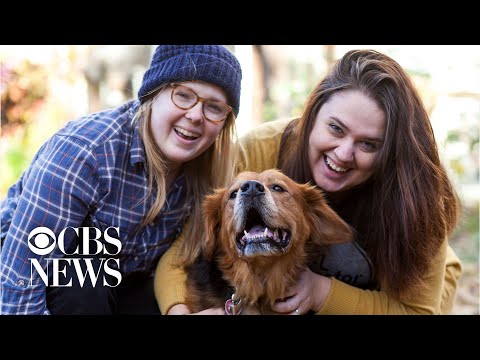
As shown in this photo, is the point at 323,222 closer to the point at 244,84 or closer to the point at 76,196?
the point at 244,84

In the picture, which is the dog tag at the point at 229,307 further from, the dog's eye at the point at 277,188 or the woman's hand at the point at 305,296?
the dog's eye at the point at 277,188

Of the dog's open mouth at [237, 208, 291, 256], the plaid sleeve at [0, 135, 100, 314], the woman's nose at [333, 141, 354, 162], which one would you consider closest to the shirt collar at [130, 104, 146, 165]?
the plaid sleeve at [0, 135, 100, 314]

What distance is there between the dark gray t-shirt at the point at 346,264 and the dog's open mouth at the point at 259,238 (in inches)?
12.6

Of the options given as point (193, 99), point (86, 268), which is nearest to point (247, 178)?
point (193, 99)

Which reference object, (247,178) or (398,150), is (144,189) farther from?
(398,150)

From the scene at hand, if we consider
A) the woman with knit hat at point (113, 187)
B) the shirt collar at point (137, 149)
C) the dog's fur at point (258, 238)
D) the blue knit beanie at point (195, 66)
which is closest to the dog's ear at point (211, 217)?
the dog's fur at point (258, 238)

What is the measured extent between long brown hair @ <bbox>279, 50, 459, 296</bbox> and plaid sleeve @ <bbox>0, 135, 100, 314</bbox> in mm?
960

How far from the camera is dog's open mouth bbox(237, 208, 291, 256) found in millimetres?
2162

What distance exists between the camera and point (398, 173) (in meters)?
2.34

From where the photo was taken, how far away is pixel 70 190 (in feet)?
7.14

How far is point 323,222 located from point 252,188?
17.2 inches

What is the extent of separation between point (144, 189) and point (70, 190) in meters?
0.33

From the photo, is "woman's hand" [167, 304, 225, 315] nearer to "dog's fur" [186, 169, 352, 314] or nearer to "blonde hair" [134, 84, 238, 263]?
"dog's fur" [186, 169, 352, 314]
